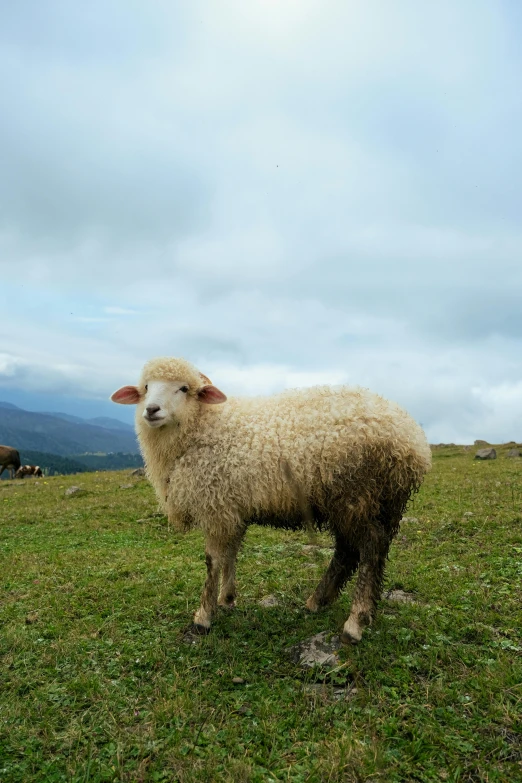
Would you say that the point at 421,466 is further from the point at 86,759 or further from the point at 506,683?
the point at 86,759

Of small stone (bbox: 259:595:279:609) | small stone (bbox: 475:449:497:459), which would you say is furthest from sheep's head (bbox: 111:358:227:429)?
small stone (bbox: 475:449:497:459)

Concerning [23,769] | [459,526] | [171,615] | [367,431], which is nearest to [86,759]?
[23,769]

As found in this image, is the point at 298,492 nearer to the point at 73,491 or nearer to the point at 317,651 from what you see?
the point at 317,651

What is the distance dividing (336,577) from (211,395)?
3.02m

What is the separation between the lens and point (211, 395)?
22.7ft

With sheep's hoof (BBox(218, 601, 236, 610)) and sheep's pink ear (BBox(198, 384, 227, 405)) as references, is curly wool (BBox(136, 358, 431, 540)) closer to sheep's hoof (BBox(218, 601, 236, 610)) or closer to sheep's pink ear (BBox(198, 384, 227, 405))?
sheep's pink ear (BBox(198, 384, 227, 405))

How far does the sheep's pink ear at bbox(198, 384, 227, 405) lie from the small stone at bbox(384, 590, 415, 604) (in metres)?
3.60

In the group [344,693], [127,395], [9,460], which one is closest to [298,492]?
[344,693]

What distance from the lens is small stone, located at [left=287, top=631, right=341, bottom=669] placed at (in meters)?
5.32

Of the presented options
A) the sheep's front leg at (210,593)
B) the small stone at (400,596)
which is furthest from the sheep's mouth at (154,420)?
the small stone at (400,596)

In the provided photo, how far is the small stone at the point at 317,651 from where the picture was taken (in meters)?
5.32

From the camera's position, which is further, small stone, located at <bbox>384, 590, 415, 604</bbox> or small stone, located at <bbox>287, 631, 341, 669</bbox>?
small stone, located at <bbox>384, 590, 415, 604</bbox>

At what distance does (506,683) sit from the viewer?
465 cm

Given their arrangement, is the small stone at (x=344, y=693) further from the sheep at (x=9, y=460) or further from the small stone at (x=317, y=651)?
the sheep at (x=9, y=460)
